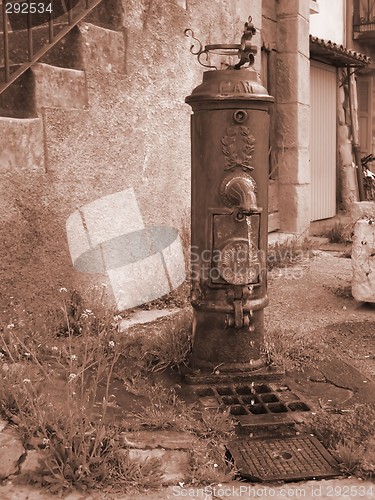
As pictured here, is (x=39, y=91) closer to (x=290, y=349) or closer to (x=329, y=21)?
(x=290, y=349)

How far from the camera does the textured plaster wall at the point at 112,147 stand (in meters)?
4.47

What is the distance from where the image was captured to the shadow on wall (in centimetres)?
500

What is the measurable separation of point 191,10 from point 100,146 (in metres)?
1.80

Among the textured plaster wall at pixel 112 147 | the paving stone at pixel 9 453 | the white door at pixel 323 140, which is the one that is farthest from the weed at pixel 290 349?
the white door at pixel 323 140

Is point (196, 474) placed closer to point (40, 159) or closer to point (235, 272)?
point (235, 272)

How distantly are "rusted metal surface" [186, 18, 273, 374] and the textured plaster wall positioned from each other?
122 centimetres

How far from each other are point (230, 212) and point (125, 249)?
183 centimetres

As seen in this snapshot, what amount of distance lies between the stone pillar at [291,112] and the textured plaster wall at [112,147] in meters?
2.42

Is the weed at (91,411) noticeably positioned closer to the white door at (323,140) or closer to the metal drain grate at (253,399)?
the metal drain grate at (253,399)

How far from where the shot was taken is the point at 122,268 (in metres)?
5.39

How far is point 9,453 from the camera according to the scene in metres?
2.80

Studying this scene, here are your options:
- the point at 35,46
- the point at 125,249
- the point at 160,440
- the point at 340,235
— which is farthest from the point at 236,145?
the point at 340,235

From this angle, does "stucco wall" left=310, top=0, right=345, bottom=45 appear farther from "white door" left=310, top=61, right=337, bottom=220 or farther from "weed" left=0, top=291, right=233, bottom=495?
"weed" left=0, top=291, right=233, bottom=495

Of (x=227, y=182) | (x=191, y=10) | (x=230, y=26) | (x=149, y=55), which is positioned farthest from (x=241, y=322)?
(x=230, y=26)
